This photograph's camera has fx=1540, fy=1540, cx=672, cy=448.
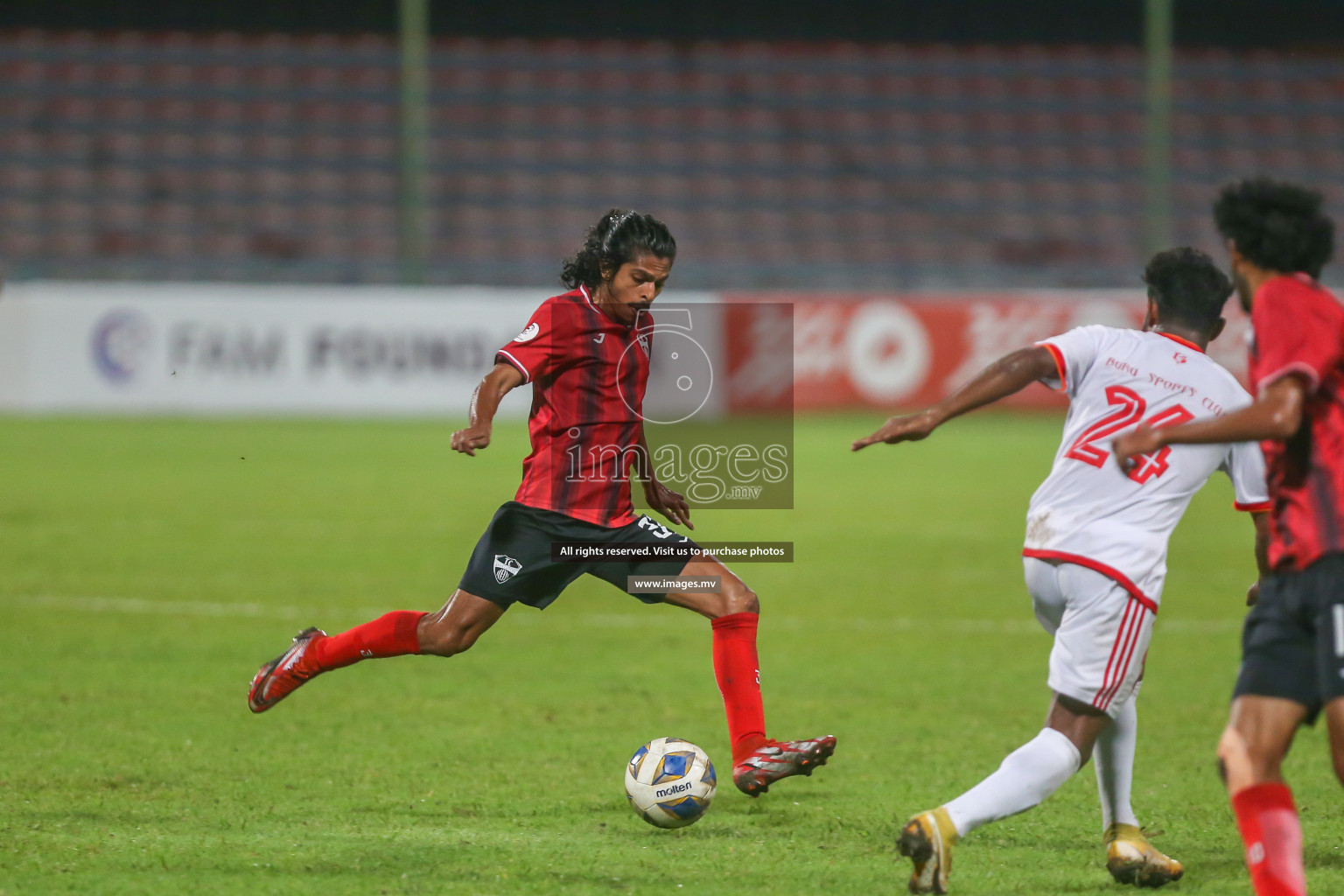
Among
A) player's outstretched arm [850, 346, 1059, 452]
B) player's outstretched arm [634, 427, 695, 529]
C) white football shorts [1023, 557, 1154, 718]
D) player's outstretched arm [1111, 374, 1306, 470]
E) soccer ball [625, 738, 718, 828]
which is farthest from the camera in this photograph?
player's outstretched arm [634, 427, 695, 529]

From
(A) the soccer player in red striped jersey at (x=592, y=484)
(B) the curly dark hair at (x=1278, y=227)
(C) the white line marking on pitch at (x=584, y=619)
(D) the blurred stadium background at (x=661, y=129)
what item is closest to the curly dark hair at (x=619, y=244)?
(A) the soccer player in red striped jersey at (x=592, y=484)

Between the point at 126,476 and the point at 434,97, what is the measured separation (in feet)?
45.4

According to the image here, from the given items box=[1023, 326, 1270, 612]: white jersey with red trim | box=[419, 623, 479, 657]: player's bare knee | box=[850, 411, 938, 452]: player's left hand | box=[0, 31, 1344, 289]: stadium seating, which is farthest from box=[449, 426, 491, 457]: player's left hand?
box=[0, 31, 1344, 289]: stadium seating

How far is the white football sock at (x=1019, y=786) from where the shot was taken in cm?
375

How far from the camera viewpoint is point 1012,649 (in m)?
7.59

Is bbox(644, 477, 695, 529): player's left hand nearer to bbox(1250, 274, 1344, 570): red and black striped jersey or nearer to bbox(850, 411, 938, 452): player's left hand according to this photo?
bbox(850, 411, 938, 452): player's left hand

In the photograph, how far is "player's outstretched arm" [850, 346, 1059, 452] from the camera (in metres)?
3.69

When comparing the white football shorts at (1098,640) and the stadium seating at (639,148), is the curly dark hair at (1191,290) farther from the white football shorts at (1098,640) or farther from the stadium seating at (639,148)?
the stadium seating at (639,148)

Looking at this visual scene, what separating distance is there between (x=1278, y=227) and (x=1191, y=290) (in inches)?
25.3

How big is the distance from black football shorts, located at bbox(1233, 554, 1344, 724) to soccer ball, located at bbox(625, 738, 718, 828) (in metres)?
1.75

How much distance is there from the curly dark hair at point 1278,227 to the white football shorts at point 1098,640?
2.96 feet

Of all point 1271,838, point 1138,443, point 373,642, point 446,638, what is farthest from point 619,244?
point 1271,838

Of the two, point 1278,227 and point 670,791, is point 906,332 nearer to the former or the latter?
point 670,791

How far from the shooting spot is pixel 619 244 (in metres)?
4.84
